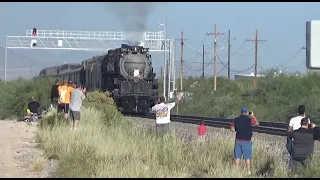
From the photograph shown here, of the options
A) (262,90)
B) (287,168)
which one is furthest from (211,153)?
(262,90)

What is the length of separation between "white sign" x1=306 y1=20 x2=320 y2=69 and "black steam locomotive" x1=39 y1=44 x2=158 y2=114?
29.9m

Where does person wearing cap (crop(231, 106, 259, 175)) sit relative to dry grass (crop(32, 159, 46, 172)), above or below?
above

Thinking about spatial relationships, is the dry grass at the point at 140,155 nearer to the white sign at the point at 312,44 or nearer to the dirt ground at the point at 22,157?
the dirt ground at the point at 22,157

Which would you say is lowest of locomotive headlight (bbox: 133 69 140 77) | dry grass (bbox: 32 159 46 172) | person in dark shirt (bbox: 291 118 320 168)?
dry grass (bbox: 32 159 46 172)

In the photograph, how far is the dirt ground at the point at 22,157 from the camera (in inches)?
587

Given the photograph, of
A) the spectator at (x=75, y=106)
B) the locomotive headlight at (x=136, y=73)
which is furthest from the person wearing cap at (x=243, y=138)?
the locomotive headlight at (x=136, y=73)

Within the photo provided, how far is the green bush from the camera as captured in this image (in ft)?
188

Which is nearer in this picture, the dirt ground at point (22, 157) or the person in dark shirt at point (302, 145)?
the person in dark shirt at point (302, 145)

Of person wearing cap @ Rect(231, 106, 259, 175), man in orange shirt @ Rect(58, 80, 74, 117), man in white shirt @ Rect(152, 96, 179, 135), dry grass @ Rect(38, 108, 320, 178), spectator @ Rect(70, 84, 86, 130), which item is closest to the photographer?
dry grass @ Rect(38, 108, 320, 178)

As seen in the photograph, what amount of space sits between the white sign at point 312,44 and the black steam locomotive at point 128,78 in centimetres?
Answer: 2985

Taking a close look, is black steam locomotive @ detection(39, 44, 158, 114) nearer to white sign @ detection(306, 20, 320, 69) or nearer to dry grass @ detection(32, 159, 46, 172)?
dry grass @ detection(32, 159, 46, 172)

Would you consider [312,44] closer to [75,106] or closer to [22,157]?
[22,157]

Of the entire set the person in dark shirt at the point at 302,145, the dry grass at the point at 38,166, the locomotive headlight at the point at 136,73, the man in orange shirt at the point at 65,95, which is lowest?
the dry grass at the point at 38,166

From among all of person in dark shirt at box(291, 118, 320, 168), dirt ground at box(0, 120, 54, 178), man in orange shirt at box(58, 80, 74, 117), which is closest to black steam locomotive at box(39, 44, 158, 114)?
man in orange shirt at box(58, 80, 74, 117)
